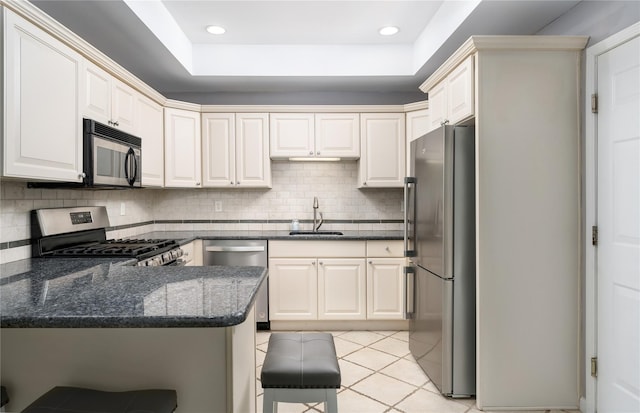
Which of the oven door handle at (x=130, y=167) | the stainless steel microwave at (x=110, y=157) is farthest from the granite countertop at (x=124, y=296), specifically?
the oven door handle at (x=130, y=167)

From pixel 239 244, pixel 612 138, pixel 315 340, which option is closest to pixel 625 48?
pixel 612 138

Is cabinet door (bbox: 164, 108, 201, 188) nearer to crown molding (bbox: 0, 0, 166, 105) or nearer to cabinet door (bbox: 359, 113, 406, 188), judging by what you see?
crown molding (bbox: 0, 0, 166, 105)

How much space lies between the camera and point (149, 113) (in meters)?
3.24

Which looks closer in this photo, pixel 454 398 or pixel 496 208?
pixel 496 208

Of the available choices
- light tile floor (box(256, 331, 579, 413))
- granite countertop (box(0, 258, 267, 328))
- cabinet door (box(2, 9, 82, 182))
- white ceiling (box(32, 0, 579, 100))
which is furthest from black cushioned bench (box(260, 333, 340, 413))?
white ceiling (box(32, 0, 579, 100))

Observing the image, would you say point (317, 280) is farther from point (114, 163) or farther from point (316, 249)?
point (114, 163)

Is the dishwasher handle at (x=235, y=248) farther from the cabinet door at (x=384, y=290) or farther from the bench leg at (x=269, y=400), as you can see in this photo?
the bench leg at (x=269, y=400)

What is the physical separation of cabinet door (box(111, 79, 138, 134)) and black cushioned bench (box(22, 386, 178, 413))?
6.57 feet

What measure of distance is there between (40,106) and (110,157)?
0.65 meters

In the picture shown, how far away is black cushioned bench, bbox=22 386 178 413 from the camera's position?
3.32ft

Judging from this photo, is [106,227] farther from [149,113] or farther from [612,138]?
[612,138]

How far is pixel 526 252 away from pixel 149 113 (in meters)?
3.13

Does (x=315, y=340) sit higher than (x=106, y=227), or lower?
lower

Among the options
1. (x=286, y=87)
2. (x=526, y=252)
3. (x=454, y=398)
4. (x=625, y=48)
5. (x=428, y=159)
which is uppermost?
(x=286, y=87)
